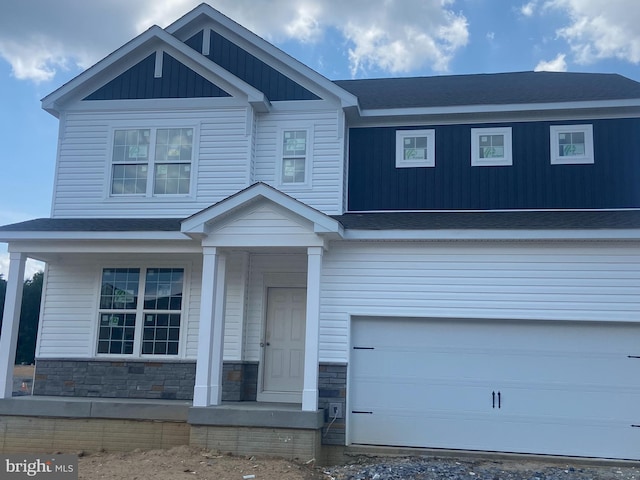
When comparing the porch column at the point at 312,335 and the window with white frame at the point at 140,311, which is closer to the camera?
the porch column at the point at 312,335

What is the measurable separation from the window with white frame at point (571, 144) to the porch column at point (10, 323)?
931 cm

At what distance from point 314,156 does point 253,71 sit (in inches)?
80.3

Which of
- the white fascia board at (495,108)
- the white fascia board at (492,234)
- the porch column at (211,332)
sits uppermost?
the white fascia board at (495,108)

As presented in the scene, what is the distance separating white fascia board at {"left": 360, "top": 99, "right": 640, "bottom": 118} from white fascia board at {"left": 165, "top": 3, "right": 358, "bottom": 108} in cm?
65

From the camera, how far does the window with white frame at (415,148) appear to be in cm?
1110

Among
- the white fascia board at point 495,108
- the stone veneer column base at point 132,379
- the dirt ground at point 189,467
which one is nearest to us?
the dirt ground at point 189,467

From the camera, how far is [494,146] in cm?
1103

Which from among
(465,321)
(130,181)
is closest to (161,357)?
(130,181)

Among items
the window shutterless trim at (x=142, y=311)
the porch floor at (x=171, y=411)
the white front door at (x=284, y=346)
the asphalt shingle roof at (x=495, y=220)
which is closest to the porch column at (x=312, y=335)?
the porch floor at (x=171, y=411)

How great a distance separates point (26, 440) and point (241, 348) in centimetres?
358

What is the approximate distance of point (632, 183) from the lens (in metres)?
10.5

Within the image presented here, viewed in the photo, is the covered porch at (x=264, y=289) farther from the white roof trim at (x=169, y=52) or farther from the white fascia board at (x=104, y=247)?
the white roof trim at (x=169, y=52)

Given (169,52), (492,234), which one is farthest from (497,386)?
(169,52)

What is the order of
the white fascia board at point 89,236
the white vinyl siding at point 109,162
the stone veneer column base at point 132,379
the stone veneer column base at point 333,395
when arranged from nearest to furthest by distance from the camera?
the stone veneer column base at point 333,395 < the white fascia board at point 89,236 < the stone veneer column base at point 132,379 < the white vinyl siding at point 109,162
